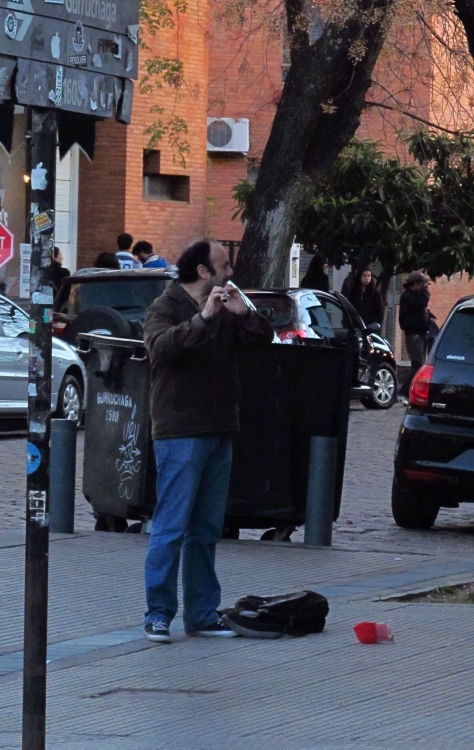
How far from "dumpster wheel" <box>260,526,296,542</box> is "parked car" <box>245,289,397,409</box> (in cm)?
581

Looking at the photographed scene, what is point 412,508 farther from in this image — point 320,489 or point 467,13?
point 467,13

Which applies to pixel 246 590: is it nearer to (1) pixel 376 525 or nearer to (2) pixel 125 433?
(2) pixel 125 433

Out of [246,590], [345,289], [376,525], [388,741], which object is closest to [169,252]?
[345,289]

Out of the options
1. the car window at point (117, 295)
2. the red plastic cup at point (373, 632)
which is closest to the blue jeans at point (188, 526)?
the red plastic cup at point (373, 632)

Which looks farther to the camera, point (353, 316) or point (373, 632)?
point (353, 316)

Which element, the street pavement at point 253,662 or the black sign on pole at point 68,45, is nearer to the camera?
the black sign on pole at point 68,45

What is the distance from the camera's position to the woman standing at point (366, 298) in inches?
955

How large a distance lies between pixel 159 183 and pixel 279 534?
19414mm

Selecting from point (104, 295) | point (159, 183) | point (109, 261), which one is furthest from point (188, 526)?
point (159, 183)

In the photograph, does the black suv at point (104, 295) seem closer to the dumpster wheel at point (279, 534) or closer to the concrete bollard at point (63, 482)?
the concrete bollard at point (63, 482)

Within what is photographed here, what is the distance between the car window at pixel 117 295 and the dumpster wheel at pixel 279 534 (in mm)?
7494

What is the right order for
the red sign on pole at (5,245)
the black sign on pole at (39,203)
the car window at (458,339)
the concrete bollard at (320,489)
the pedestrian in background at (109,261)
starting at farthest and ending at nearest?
the pedestrian in background at (109,261) < the red sign on pole at (5,245) < the car window at (458,339) < the concrete bollard at (320,489) < the black sign on pole at (39,203)

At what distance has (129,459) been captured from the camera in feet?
32.8

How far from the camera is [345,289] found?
24828mm
